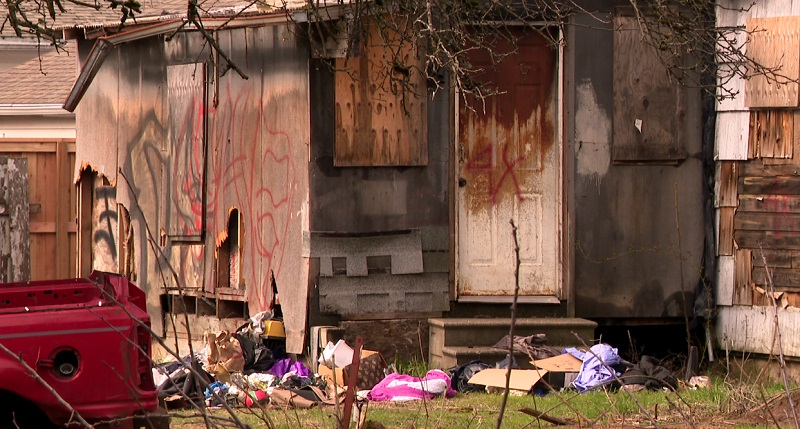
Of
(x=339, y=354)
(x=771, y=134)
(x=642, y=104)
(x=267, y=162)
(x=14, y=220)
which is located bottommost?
(x=339, y=354)

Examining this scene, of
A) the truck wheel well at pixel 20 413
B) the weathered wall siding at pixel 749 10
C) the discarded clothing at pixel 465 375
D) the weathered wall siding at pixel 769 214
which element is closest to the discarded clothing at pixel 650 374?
the discarded clothing at pixel 465 375

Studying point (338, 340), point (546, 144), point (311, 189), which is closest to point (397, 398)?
point (338, 340)

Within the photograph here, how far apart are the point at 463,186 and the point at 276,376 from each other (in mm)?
2414

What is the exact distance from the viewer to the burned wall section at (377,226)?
1119cm

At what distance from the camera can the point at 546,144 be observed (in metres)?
11.7

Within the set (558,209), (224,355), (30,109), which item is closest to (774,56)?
(558,209)

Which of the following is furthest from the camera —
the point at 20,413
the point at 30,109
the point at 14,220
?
the point at 30,109

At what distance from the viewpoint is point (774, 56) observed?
36.8 feet

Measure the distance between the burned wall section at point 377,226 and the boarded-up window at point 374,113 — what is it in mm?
78

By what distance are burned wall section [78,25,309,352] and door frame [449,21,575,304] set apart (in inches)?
53.3

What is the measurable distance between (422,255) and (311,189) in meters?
1.17

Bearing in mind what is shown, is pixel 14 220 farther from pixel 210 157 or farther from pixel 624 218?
pixel 624 218

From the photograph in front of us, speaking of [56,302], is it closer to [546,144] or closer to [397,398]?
[397,398]

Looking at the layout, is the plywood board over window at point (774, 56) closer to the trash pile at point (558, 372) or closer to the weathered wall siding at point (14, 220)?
the trash pile at point (558, 372)
